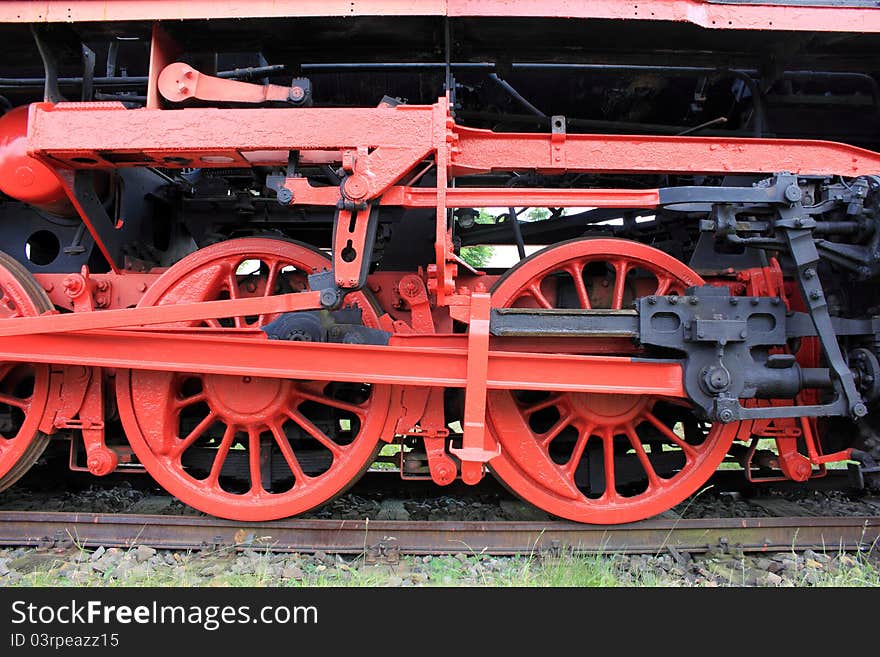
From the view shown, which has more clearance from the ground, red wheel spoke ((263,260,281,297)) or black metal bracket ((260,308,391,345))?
red wheel spoke ((263,260,281,297))

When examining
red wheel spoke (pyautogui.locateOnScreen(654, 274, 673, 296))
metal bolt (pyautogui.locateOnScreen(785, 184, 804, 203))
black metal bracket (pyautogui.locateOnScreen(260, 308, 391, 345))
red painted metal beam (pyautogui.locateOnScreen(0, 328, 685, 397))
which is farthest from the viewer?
red wheel spoke (pyautogui.locateOnScreen(654, 274, 673, 296))

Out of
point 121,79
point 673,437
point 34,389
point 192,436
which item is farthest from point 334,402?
point 121,79

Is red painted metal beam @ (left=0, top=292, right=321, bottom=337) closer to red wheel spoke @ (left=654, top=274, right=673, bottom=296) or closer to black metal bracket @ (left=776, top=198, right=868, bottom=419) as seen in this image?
red wheel spoke @ (left=654, top=274, right=673, bottom=296)

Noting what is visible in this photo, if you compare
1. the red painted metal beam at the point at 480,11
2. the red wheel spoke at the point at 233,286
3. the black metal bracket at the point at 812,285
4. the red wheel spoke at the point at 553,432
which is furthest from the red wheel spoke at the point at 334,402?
the black metal bracket at the point at 812,285

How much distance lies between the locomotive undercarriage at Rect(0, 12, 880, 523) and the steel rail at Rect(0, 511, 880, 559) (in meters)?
0.13

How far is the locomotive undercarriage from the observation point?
7.97ft

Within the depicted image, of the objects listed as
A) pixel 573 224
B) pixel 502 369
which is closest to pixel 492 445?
pixel 502 369

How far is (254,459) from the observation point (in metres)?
2.94

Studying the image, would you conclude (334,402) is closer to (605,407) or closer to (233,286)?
(233,286)

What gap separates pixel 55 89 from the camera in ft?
8.61

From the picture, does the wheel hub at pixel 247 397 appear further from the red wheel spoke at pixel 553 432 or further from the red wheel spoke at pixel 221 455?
the red wheel spoke at pixel 553 432

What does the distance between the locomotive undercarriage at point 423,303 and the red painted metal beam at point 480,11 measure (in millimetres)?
271

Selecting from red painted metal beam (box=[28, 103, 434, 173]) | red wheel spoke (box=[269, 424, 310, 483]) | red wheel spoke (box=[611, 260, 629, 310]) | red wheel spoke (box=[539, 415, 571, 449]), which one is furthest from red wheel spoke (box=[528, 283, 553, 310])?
red wheel spoke (box=[269, 424, 310, 483])

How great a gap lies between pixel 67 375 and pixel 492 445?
7.52 ft
